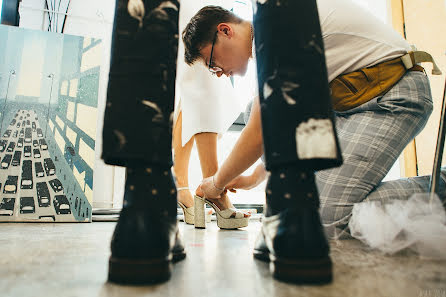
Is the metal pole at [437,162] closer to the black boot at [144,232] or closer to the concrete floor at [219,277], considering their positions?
the concrete floor at [219,277]

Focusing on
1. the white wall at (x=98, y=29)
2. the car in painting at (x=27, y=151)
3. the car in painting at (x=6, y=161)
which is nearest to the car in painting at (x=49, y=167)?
the car in painting at (x=27, y=151)

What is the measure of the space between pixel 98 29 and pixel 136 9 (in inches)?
127

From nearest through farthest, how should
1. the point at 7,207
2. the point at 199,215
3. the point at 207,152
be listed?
the point at 199,215 → the point at 207,152 → the point at 7,207

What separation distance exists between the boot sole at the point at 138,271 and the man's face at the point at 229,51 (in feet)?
2.92

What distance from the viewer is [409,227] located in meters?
0.69

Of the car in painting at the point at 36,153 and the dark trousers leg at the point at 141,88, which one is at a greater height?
the dark trousers leg at the point at 141,88

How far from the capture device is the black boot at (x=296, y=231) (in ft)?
1.33

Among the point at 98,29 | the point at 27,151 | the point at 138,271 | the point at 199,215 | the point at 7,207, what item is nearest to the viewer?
the point at 138,271

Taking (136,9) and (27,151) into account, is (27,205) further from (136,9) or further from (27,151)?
(136,9)

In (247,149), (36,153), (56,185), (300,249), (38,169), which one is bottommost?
(56,185)

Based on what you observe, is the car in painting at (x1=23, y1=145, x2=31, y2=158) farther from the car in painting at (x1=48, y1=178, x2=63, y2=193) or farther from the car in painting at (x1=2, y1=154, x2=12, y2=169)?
the car in painting at (x1=48, y1=178, x2=63, y2=193)

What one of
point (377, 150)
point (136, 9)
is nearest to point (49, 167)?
point (136, 9)

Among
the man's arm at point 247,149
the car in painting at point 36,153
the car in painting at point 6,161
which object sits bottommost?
the car in painting at point 6,161

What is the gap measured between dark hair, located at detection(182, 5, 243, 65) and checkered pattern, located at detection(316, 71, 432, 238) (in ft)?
2.11
